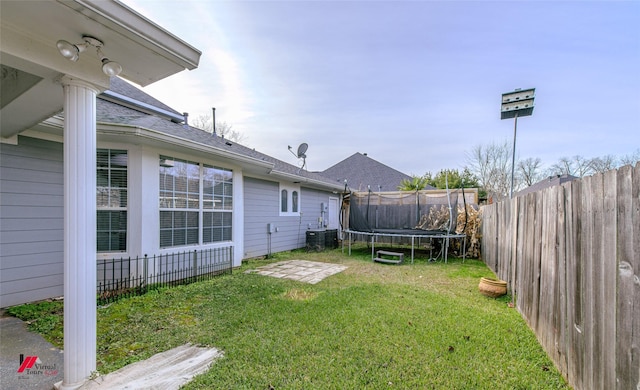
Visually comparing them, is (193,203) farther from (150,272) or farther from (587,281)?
(587,281)

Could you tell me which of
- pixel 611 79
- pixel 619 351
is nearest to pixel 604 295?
pixel 619 351

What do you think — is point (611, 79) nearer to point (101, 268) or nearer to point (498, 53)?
point (498, 53)

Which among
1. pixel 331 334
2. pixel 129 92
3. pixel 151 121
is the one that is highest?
pixel 129 92

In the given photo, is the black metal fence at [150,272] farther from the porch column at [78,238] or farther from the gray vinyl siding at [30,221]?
the porch column at [78,238]

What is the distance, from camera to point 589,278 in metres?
1.95

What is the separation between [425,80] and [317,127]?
6.58m

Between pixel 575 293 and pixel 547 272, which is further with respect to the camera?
pixel 547 272

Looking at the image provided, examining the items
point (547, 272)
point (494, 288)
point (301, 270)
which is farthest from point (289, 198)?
point (547, 272)

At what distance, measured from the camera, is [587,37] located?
6578 millimetres

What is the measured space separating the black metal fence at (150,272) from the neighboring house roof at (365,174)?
616 inches

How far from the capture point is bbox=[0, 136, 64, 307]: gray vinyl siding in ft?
13.0

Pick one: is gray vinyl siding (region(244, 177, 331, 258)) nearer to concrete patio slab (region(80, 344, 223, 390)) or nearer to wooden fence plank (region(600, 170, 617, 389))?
concrete patio slab (region(80, 344, 223, 390))

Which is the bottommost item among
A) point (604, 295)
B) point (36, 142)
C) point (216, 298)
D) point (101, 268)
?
point (216, 298)

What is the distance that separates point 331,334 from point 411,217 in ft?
23.6
